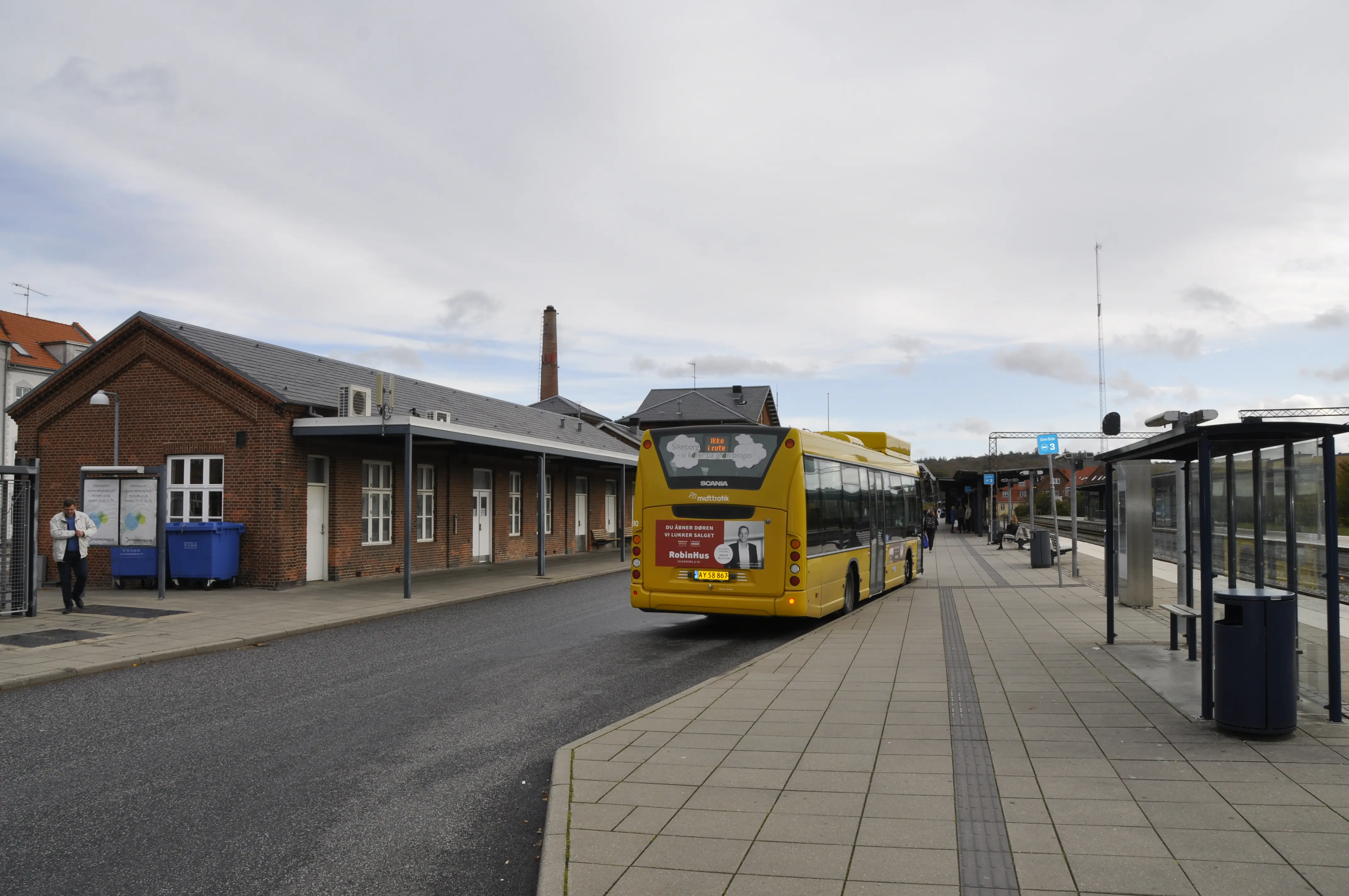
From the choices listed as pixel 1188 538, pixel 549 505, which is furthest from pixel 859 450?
pixel 549 505

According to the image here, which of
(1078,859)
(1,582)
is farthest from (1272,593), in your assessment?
(1,582)

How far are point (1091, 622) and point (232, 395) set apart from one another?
52.4ft

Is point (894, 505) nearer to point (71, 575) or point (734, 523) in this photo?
point (734, 523)

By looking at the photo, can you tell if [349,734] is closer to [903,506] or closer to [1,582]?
[1,582]

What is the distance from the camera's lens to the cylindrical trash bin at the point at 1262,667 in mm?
6160

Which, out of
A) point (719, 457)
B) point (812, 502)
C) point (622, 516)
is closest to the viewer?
point (719, 457)

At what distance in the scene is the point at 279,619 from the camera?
14.0 m

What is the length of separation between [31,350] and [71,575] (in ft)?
161

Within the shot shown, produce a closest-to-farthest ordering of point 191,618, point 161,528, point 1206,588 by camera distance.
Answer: point 1206,588, point 191,618, point 161,528

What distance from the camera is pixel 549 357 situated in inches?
2542

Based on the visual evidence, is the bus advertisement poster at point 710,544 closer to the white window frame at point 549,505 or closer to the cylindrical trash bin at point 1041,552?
the cylindrical trash bin at point 1041,552

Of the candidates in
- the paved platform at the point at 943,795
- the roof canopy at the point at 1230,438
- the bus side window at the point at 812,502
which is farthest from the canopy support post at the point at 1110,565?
the bus side window at the point at 812,502

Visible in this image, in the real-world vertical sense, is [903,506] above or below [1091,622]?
above

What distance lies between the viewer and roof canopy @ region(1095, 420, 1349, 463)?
6586 mm
